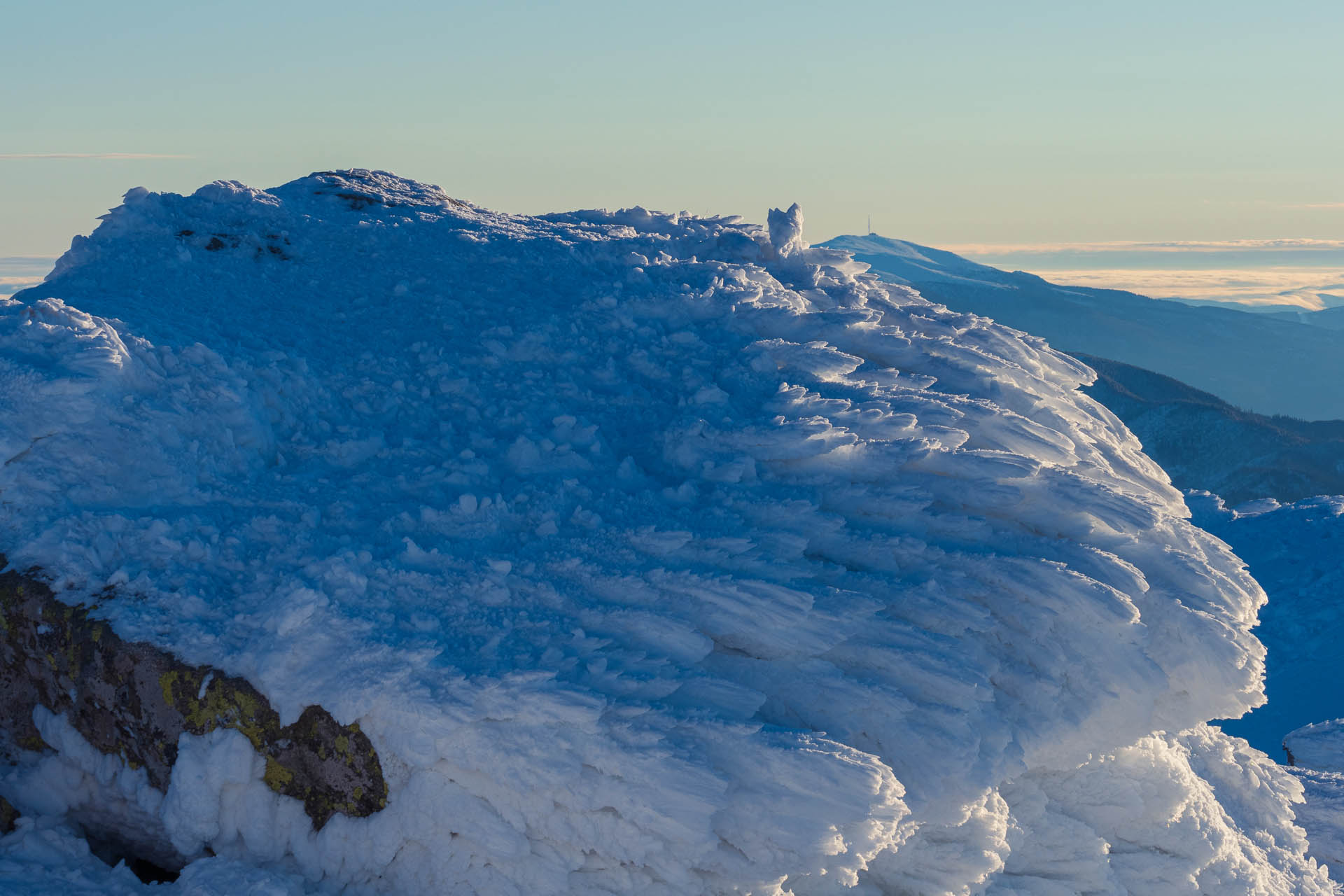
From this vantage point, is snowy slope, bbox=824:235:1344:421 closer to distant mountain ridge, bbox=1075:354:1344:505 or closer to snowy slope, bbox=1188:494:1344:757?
distant mountain ridge, bbox=1075:354:1344:505

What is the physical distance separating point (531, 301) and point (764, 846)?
6016mm

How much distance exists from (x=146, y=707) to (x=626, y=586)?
3.29 m

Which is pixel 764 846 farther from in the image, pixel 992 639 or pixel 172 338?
pixel 172 338

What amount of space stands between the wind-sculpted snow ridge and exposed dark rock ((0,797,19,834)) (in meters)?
0.13

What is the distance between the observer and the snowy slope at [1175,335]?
155625 mm

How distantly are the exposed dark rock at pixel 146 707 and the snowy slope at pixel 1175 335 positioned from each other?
14263 cm

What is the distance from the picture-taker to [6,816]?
24.4 feet

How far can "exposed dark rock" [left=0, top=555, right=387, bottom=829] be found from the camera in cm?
688

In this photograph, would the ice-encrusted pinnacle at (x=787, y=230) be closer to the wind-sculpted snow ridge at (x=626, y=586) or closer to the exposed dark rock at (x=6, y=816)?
the wind-sculpted snow ridge at (x=626, y=586)

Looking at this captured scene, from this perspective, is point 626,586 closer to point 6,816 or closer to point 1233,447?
point 6,816

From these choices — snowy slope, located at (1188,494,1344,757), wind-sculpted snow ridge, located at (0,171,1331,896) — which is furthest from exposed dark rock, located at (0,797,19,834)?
snowy slope, located at (1188,494,1344,757)

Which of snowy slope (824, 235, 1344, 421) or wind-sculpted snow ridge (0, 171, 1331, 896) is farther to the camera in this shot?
snowy slope (824, 235, 1344, 421)

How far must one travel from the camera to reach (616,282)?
10.9m

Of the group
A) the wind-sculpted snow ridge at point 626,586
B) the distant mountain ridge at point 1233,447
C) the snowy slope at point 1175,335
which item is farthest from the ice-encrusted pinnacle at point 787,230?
the snowy slope at point 1175,335
